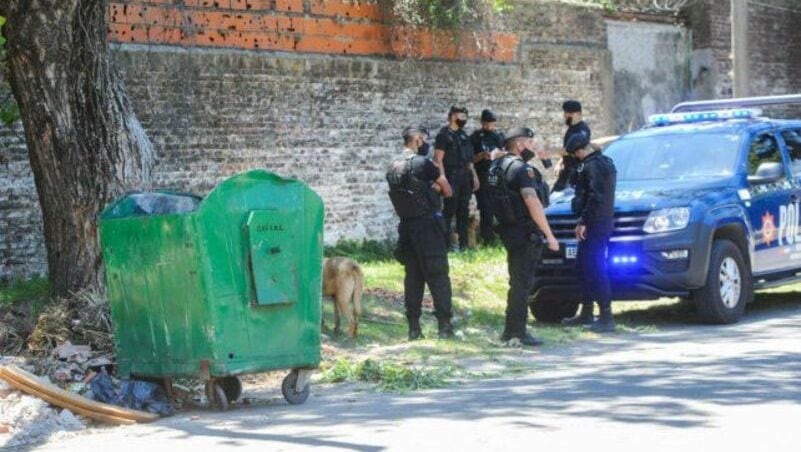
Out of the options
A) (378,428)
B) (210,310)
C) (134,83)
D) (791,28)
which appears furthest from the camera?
(791,28)

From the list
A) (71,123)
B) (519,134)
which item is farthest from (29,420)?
(519,134)

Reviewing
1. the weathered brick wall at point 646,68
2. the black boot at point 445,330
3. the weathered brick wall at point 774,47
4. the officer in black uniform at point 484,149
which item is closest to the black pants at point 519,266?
the black boot at point 445,330

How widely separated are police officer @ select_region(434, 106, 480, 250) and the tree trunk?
597 cm

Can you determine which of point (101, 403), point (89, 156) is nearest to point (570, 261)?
point (89, 156)

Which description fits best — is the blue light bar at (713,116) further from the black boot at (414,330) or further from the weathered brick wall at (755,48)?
the weathered brick wall at (755,48)

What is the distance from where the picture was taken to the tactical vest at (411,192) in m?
12.4

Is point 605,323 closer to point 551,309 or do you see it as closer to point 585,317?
point 585,317

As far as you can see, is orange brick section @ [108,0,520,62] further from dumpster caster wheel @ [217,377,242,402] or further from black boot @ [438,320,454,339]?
dumpster caster wheel @ [217,377,242,402]

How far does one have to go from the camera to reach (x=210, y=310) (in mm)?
9141

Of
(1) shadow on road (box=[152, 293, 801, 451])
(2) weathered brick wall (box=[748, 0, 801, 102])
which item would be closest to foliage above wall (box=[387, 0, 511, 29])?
(2) weathered brick wall (box=[748, 0, 801, 102])

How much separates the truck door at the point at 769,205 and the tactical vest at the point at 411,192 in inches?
134

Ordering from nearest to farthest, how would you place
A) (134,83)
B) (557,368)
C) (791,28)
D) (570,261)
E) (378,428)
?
(378,428), (557,368), (570,261), (134,83), (791,28)

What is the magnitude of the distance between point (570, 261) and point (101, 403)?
221 inches

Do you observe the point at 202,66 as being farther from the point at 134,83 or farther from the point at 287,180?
the point at 287,180
